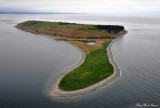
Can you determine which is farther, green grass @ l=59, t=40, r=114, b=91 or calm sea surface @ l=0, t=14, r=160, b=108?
green grass @ l=59, t=40, r=114, b=91

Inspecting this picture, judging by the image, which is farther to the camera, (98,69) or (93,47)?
(93,47)

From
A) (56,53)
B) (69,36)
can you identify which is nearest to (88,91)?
(56,53)

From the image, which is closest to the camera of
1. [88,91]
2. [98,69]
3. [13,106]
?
[13,106]

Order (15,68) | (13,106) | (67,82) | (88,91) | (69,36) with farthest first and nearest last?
(69,36), (15,68), (67,82), (88,91), (13,106)

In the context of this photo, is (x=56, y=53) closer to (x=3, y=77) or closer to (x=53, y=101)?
(x=3, y=77)

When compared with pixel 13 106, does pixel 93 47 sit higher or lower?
higher

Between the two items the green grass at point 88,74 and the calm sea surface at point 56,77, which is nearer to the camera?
the calm sea surface at point 56,77

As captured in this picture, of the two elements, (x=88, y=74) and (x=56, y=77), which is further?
(x=88, y=74)

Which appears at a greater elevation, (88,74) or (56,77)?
(88,74)
